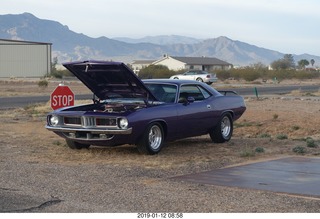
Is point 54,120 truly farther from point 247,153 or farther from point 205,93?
point 247,153

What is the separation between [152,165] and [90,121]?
1543mm

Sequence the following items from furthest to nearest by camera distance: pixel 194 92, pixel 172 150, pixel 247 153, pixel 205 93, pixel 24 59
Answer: pixel 24 59 → pixel 205 93 → pixel 194 92 → pixel 172 150 → pixel 247 153

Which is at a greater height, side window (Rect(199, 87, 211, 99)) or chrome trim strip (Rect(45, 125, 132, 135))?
side window (Rect(199, 87, 211, 99))

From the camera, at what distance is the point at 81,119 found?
470 inches

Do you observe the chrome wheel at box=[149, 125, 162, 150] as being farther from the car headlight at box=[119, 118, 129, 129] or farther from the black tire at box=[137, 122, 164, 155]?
the car headlight at box=[119, 118, 129, 129]

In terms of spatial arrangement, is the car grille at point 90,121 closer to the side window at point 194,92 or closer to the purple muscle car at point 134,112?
the purple muscle car at point 134,112

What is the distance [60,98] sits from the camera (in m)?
14.8

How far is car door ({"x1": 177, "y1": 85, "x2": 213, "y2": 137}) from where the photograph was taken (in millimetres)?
12859

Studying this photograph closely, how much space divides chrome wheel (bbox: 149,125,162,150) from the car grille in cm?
90

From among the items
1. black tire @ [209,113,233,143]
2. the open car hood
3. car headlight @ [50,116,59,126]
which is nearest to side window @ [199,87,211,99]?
black tire @ [209,113,233,143]

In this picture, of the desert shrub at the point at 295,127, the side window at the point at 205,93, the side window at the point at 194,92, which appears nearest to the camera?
the side window at the point at 194,92

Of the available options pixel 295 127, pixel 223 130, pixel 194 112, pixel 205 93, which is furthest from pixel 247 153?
pixel 295 127

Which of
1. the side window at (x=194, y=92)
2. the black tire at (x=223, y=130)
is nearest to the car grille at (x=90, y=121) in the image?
the side window at (x=194, y=92)

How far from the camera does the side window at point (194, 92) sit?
13.4 metres
